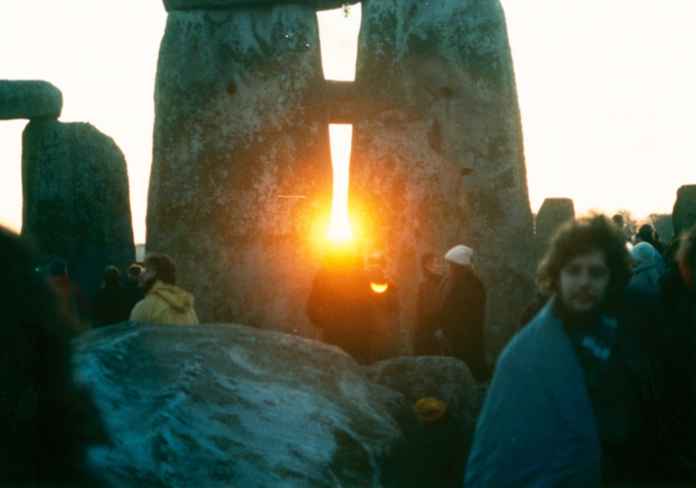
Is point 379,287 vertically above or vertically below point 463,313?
above

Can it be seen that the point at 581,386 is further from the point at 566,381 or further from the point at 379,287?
the point at 379,287

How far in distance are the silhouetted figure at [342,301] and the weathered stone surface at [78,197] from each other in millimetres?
6589

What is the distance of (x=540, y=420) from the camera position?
125 inches

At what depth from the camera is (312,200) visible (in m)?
10.7

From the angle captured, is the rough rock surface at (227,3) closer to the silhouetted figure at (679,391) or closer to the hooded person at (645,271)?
the hooded person at (645,271)

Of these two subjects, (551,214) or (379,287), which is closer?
(379,287)

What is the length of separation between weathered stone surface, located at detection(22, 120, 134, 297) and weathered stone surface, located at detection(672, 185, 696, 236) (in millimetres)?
5966

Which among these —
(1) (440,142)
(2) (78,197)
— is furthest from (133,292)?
(2) (78,197)

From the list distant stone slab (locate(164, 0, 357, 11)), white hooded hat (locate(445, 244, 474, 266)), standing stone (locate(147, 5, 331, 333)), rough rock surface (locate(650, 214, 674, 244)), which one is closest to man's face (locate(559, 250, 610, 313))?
white hooded hat (locate(445, 244, 474, 266))

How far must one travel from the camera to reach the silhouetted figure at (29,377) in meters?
1.58

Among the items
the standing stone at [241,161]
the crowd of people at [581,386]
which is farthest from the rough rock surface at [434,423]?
the standing stone at [241,161]

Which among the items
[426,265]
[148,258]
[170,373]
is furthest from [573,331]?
[426,265]

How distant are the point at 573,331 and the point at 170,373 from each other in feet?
5.48

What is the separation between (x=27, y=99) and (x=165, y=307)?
8.20 meters
